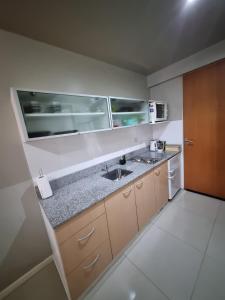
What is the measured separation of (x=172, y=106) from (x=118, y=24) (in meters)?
1.70

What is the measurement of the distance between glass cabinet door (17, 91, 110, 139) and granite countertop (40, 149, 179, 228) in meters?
0.61

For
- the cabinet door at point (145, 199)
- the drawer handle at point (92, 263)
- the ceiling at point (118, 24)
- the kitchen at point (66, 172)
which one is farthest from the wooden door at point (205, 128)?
the drawer handle at point (92, 263)

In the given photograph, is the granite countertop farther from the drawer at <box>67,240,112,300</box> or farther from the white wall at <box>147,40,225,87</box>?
the white wall at <box>147,40,225,87</box>

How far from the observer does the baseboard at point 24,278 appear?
1.29 meters

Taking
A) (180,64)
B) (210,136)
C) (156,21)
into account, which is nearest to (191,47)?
(180,64)

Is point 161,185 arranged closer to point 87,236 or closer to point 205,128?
point 205,128

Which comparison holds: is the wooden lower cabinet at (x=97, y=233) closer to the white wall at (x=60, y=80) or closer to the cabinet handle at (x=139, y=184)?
the cabinet handle at (x=139, y=184)

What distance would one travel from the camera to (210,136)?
2.15 meters

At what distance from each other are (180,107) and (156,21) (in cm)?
150

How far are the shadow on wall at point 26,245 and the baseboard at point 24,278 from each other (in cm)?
3

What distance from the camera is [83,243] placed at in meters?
1.11

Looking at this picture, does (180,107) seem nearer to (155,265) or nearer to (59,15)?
(59,15)

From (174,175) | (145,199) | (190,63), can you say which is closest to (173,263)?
(145,199)

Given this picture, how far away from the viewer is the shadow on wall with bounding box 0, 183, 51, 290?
4.28ft
